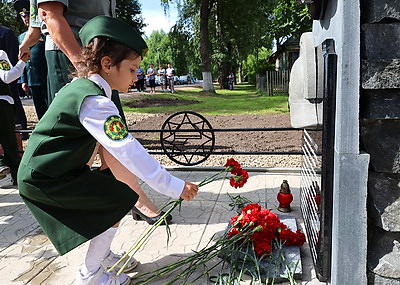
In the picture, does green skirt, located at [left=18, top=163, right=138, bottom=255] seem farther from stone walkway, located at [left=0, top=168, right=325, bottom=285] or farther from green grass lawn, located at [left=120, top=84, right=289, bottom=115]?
green grass lawn, located at [left=120, top=84, right=289, bottom=115]

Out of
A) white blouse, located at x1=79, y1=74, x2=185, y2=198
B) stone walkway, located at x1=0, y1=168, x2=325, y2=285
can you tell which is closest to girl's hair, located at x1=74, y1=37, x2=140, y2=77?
white blouse, located at x1=79, y1=74, x2=185, y2=198

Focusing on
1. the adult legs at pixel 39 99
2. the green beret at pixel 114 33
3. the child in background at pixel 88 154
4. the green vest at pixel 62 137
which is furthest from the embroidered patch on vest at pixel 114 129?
the adult legs at pixel 39 99

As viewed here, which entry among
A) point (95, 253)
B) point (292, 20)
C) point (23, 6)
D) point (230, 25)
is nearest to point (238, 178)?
point (95, 253)

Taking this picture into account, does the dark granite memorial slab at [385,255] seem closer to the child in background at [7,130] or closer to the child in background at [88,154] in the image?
the child in background at [88,154]

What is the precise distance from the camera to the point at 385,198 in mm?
1752

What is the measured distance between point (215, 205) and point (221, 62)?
2365 centimetres

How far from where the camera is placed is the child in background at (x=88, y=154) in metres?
1.63

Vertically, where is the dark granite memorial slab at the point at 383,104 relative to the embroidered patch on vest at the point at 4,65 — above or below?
below

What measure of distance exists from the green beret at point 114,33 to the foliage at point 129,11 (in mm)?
29820

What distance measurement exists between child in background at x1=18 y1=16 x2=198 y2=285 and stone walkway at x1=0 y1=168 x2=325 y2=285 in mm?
547

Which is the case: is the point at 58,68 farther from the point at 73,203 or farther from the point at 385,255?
the point at 385,255

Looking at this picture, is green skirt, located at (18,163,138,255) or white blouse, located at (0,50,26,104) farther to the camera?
white blouse, located at (0,50,26,104)

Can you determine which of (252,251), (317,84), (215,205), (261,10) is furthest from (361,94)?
(261,10)

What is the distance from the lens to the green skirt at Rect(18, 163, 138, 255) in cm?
170
